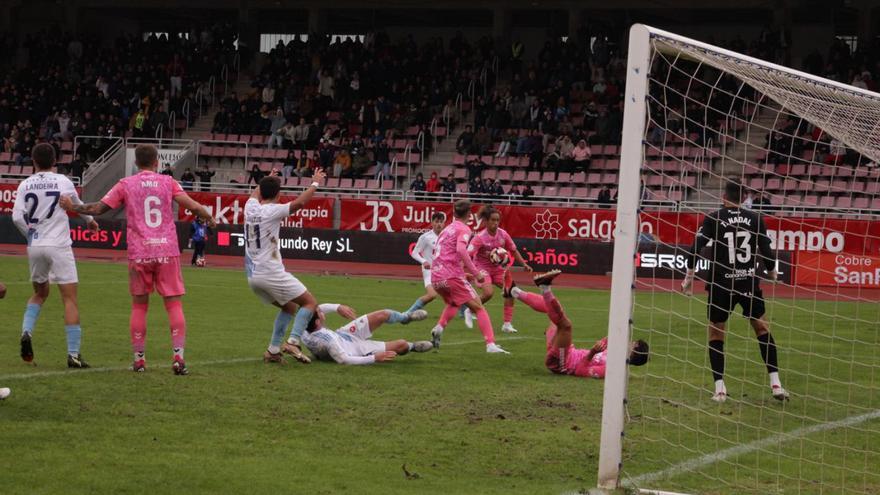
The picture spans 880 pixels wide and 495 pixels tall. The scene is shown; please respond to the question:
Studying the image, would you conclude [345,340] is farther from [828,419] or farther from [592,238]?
[592,238]

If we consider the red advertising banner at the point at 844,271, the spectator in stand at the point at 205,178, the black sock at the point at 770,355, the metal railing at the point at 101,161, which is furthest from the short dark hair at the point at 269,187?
the metal railing at the point at 101,161

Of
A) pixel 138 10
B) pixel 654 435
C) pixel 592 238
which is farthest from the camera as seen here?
pixel 138 10

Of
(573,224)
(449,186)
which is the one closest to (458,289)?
(573,224)

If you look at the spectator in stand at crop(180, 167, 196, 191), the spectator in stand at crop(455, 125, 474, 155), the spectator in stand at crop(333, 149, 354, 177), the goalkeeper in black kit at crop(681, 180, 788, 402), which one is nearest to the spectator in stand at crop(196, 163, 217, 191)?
the spectator in stand at crop(180, 167, 196, 191)

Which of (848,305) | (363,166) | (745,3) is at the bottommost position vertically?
(848,305)

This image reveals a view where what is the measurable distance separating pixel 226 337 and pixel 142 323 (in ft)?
12.4

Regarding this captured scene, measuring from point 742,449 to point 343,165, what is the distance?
31.0 meters

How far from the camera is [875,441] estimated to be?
9094 millimetres

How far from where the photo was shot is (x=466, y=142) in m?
38.1

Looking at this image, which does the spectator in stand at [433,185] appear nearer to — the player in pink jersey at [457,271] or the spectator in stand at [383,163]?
the spectator in stand at [383,163]

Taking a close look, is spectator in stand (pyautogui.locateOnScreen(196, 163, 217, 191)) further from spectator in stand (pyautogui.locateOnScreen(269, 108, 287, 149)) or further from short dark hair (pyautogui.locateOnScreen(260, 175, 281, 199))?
short dark hair (pyautogui.locateOnScreen(260, 175, 281, 199))

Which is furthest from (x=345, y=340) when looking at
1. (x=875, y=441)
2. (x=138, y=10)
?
(x=138, y=10)

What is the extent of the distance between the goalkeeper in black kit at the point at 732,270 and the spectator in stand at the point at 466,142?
2721cm

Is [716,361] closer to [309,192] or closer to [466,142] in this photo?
[309,192]
